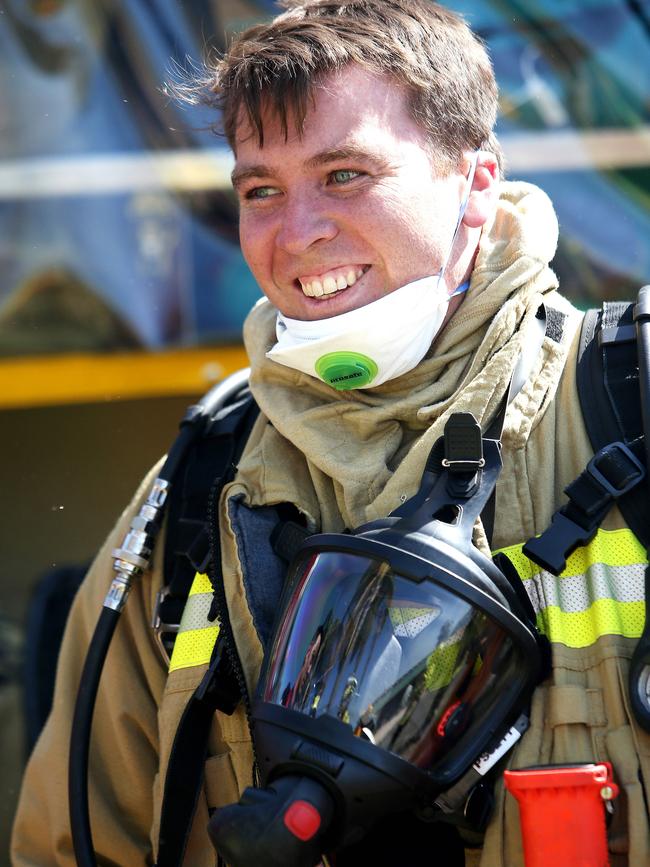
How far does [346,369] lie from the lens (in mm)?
1830

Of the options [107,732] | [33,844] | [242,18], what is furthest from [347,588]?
[242,18]

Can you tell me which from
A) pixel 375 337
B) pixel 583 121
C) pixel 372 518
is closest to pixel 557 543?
pixel 372 518

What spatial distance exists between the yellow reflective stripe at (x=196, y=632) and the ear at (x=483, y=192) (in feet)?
2.50

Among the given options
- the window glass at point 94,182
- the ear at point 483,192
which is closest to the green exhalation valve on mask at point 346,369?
the ear at point 483,192

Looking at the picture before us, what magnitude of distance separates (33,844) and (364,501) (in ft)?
3.10

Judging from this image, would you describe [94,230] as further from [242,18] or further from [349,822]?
[349,822]

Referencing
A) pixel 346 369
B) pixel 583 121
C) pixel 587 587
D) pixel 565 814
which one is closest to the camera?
pixel 565 814

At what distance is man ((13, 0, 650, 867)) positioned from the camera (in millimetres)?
1754

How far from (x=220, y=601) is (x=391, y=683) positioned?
0.40 m

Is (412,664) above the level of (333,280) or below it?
below

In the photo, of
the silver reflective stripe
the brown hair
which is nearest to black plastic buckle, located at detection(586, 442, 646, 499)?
the silver reflective stripe

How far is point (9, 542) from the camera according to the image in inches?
137

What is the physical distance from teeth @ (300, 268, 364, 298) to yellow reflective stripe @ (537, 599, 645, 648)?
61 centimetres

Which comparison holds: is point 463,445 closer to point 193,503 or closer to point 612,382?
point 612,382
